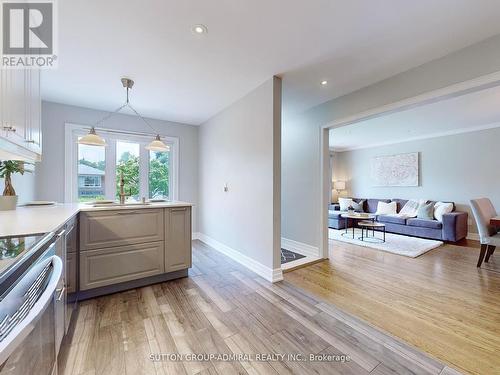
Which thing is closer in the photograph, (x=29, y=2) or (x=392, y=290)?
(x=29, y=2)

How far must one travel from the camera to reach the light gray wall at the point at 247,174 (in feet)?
8.68

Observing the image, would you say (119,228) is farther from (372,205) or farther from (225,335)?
(372,205)

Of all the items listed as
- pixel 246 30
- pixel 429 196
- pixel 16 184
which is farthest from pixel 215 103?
pixel 429 196

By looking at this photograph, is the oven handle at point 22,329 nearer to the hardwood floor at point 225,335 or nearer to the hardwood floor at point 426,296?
the hardwood floor at point 225,335

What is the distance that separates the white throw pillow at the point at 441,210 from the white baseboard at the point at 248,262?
434cm

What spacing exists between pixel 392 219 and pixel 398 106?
3696mm

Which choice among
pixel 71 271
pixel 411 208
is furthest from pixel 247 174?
pixel 411 208

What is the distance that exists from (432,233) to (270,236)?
4234 mm

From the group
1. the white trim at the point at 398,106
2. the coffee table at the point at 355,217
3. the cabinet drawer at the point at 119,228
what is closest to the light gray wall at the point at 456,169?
the coffee table at the point at 355,217

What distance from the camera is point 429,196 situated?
5500 mm

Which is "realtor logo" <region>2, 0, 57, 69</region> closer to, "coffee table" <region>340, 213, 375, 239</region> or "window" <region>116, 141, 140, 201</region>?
"window" <region>116, 141, 140, 201</region>

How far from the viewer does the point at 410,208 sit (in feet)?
17.9

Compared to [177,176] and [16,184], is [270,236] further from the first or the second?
→ [16,184]

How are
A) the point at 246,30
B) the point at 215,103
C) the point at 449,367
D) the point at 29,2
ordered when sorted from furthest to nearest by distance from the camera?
1. the point at 215,103
2. the point at 246,30
3. the point at 29,2
4. the point at 449,367
